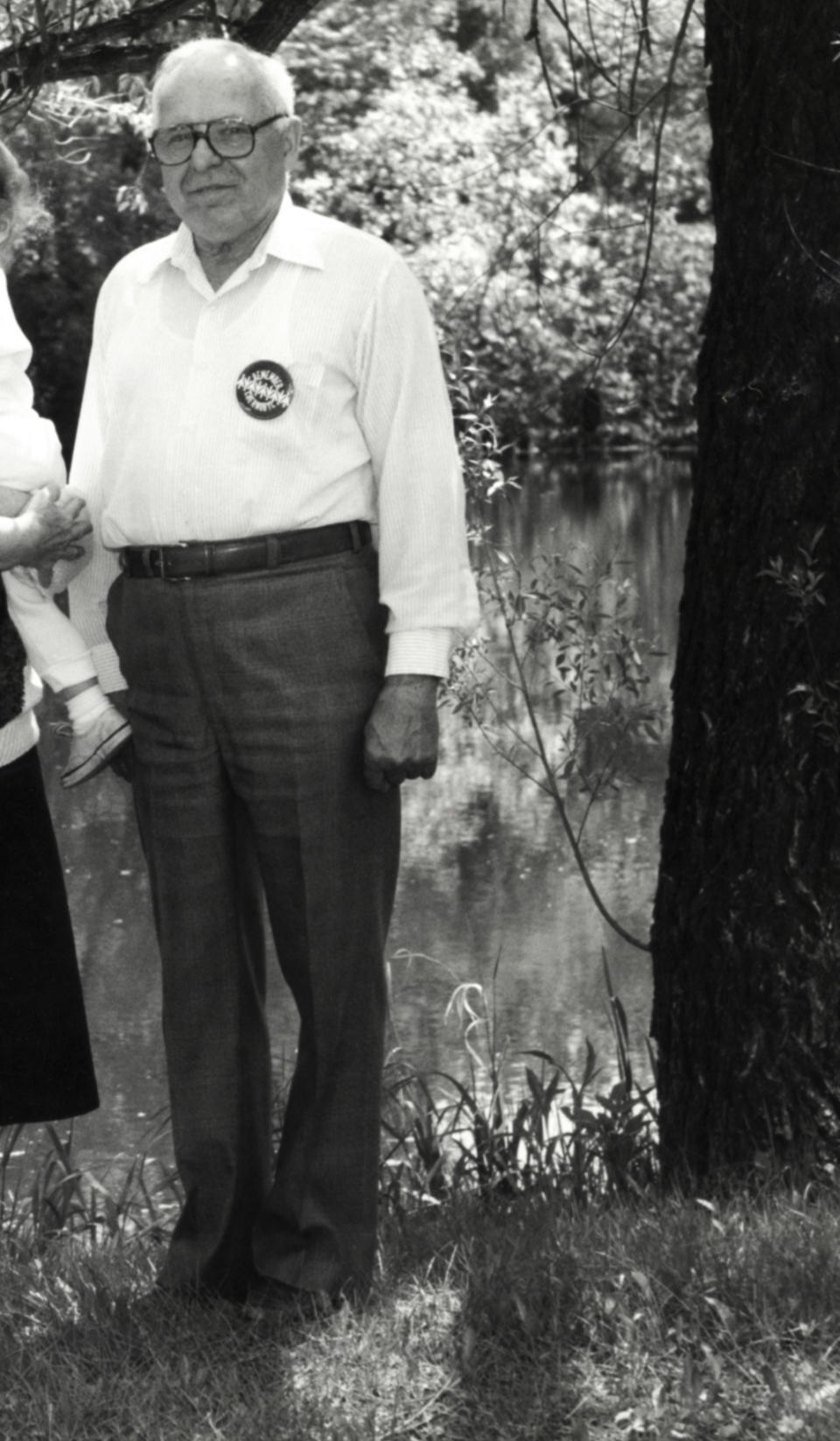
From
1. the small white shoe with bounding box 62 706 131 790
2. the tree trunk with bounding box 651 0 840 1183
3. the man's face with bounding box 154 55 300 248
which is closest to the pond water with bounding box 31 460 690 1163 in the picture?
the tree trunk with bounding box 651 0 840 1183

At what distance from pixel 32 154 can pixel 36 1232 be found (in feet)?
17.4

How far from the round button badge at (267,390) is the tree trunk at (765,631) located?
1.07 meters

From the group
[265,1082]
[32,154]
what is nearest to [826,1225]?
[265,1082]

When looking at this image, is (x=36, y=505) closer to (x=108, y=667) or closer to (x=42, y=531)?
(x=42, y=531)

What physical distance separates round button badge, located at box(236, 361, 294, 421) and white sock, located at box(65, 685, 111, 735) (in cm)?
52

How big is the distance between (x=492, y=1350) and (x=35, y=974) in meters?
0.95

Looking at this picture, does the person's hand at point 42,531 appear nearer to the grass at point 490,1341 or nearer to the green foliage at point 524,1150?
the grass at point 490,1341

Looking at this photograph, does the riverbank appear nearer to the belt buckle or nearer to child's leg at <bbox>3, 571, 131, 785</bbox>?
child's leg at <bbox>3, 571, 131, 785</bbox>

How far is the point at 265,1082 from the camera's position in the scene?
3395mm

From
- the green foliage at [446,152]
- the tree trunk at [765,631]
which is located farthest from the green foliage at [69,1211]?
the green foliage at [446,152]

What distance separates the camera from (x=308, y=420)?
3104 mm

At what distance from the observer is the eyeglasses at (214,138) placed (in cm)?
308

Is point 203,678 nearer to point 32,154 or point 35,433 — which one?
point 35,433

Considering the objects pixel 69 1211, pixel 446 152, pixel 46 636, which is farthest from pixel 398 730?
pixel 446 152
